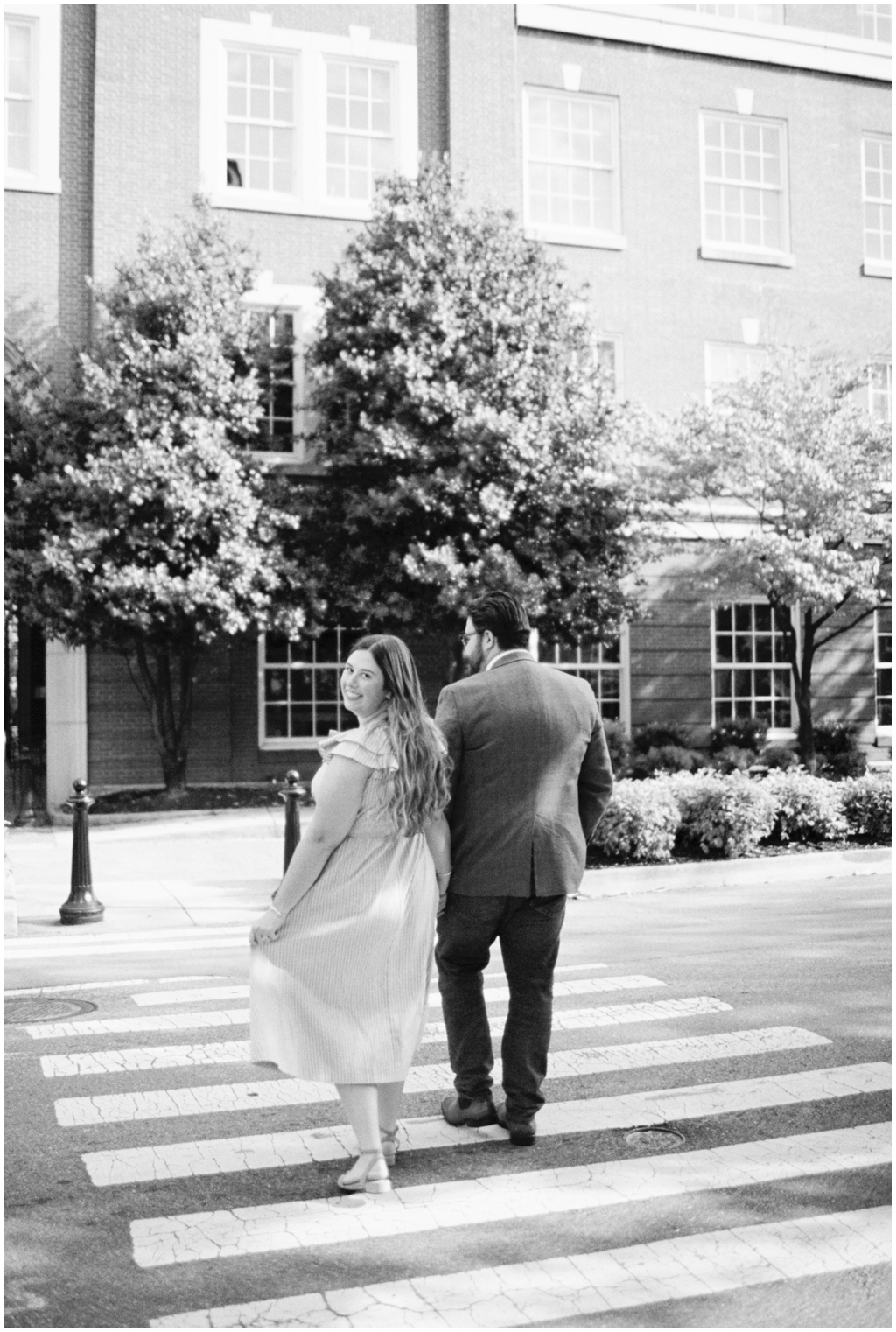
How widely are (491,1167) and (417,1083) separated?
1.16 meters

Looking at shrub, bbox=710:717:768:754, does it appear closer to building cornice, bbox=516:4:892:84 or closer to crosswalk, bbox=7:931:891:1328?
building cornice, bbox=516:4:892:84

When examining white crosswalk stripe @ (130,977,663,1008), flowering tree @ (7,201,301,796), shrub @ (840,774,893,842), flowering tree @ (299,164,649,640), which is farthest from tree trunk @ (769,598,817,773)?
white crosswalk stripe @ (130,977,663,1008)

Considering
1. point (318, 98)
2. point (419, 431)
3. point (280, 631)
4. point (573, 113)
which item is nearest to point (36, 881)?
point (280, 631)

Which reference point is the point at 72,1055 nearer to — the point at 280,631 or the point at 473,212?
the point at 280,631

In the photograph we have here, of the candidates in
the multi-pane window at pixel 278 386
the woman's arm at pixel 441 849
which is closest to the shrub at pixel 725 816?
the woman's arm at pixel 441 849

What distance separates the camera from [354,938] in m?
4.49

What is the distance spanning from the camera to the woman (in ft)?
14.6

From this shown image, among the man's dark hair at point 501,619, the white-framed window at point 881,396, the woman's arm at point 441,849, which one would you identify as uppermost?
the white-framed window at point 881,396

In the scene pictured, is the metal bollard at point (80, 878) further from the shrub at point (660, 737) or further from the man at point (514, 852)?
the shrub at point (660, 737)

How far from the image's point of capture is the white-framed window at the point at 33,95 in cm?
1905

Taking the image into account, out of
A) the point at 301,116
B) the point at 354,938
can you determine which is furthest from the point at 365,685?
the point at 301,116

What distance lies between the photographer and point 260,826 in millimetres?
15977

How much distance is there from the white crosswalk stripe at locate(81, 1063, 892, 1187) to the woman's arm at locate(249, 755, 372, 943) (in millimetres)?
1004

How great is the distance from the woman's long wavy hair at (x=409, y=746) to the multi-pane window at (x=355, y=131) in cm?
1743
